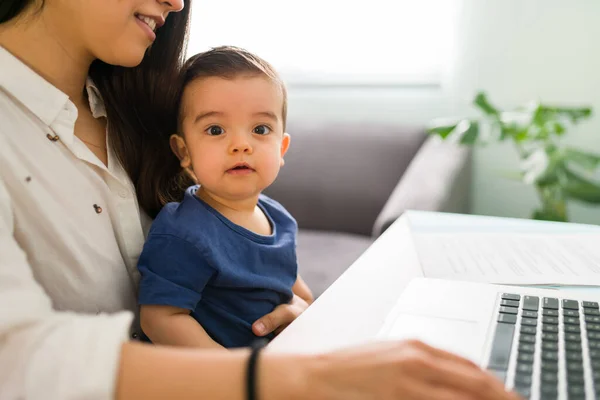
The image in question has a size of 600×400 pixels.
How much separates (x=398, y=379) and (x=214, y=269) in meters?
0.43

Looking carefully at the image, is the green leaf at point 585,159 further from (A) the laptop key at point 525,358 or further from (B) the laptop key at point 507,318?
(A) the laptop key at point 525,358

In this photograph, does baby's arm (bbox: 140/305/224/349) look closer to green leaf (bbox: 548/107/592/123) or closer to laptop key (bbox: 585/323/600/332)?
laptop key (bbox: 585/323/600/332)

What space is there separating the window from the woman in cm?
169

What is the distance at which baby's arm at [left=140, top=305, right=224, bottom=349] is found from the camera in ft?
2.69

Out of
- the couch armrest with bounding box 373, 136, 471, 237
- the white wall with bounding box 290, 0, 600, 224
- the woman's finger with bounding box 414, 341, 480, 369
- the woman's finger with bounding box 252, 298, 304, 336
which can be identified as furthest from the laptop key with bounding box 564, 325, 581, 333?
the white wall with bounding box 290, 0, 600, 224

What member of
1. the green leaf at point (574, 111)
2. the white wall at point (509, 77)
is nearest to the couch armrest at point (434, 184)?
the white wall at point (509, 77)

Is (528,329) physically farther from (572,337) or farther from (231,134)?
(231,134)

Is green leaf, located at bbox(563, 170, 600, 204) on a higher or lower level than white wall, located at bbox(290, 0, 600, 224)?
lower

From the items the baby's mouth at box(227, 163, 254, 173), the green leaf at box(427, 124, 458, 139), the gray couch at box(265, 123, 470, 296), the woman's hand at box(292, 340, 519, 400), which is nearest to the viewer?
the woman's hand at box(292, 340, 519, 400)

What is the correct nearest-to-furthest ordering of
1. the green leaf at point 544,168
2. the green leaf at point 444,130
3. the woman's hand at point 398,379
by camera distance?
the woman's hand at point 398,379
the green leaf at point 544,168
the green leaf at point 444,130

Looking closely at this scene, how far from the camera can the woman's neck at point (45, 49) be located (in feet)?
2.70

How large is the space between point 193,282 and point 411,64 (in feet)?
6.64

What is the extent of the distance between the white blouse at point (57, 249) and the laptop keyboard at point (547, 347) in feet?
1.22

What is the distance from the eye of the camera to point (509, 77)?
246cm
